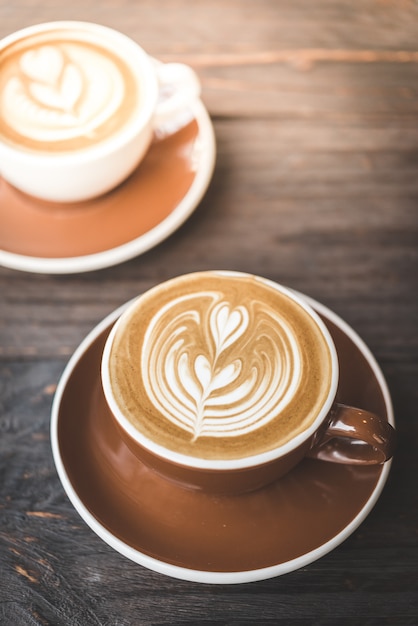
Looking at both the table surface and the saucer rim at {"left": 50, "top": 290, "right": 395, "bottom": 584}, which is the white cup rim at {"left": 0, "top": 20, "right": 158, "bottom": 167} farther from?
the saucer rim at {"left": 50, "top": 290, "right": 395, "bottom": 584}

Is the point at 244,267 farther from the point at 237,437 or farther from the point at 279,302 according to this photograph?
the point at 237,437

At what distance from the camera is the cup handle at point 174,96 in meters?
0.90

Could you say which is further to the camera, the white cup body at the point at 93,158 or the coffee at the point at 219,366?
the white cup body at the point at 93,158

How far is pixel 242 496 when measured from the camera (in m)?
0.64

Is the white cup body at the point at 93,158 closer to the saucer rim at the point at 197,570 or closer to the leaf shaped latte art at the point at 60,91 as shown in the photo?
the leaf shaped latte art at the point at 60,91

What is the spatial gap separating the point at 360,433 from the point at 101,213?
1.54ft

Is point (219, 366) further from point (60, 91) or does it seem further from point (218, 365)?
point (60, 91)

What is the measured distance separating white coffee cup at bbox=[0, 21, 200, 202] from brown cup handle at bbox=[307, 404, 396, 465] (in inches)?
17.1

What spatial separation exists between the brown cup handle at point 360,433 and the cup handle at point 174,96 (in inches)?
19.8

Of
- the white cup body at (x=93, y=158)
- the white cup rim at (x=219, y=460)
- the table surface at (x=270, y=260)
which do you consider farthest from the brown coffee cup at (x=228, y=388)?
the white cup body at (x=93, y=158)

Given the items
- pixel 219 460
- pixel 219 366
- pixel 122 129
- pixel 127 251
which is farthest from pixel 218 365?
pixel 122 129

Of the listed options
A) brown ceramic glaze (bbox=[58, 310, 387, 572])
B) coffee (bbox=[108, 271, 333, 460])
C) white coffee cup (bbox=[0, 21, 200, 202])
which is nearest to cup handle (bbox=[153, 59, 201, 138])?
white coffee cup (bbox=[0, 21, 200, 202])

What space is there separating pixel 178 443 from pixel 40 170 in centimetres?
41

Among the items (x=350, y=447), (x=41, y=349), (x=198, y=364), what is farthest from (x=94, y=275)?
(x=350, y=447)
